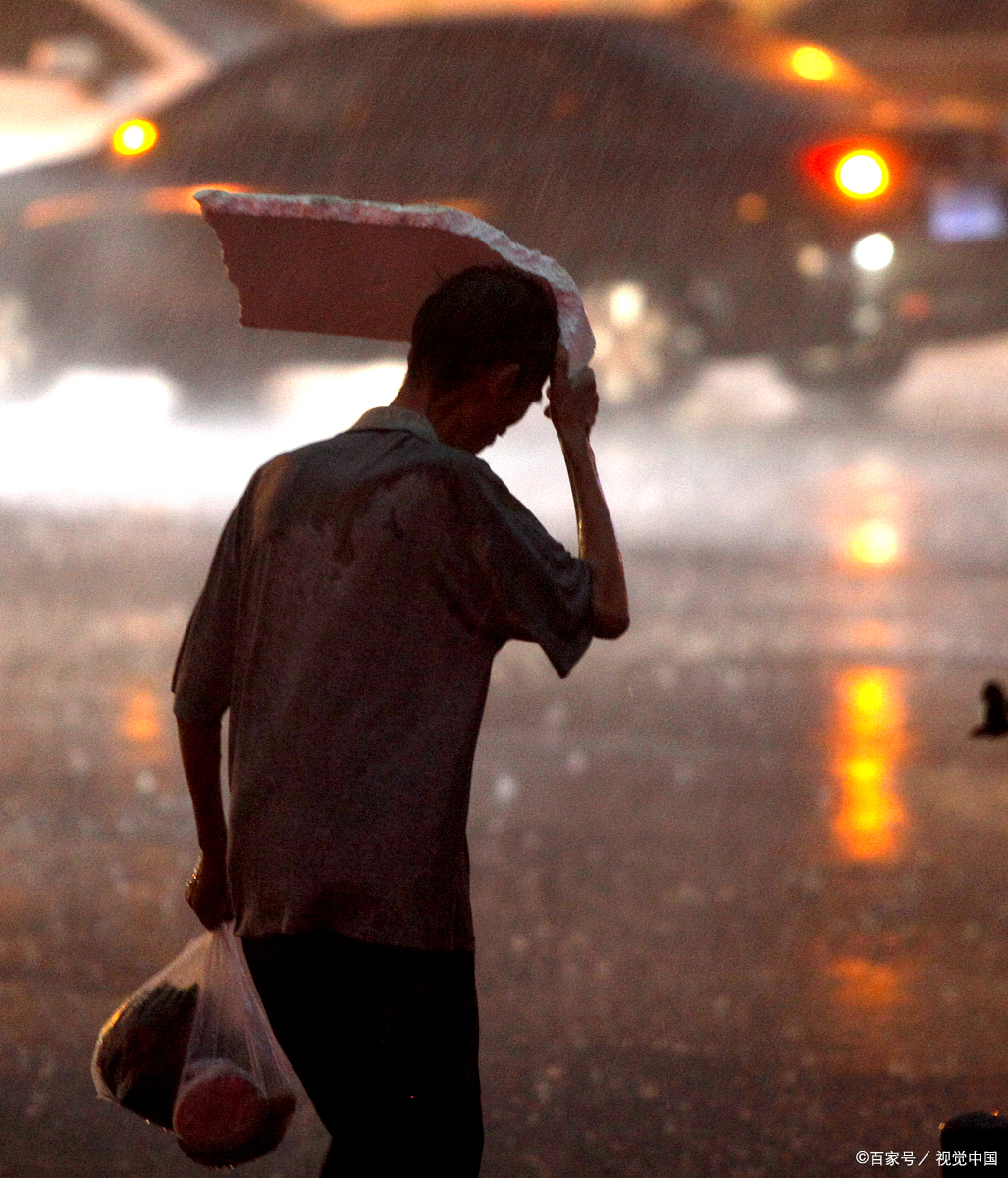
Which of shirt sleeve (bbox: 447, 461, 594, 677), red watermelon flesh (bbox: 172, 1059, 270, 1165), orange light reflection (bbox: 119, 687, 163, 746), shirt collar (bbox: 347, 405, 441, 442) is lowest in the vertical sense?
orange light reflection (bbox: 119, 687, 163, 746)

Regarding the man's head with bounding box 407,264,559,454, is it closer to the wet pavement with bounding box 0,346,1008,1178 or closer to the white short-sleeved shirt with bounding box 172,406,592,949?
the white short-sleeved shirt with bounding box 172,406,592,949

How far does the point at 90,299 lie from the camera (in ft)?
37.3

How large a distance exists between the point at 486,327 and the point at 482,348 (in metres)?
0.03

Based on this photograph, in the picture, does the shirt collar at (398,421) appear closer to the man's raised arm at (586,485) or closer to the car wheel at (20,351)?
the man's raised arm at (586,485)

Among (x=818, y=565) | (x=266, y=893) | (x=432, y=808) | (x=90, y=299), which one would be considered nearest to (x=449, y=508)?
(x=432, y=808)

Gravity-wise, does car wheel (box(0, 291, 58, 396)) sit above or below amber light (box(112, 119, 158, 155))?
below

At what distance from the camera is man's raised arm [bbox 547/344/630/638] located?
2.40 meters

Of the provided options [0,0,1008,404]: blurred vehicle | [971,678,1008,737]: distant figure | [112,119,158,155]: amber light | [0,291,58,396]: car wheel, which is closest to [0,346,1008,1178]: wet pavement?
[971,678,1008,737]: distant figure

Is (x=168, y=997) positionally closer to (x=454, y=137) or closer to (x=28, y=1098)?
(x=28, y=1098)

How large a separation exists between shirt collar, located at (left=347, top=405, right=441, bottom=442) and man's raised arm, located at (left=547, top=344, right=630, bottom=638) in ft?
0.51

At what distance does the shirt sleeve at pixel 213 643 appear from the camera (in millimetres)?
2422

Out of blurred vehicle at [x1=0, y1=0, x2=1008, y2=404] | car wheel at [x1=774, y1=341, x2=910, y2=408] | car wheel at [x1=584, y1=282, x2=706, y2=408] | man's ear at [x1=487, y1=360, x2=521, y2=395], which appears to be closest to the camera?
man's ear at [x1=487, y1=360, x2=521, y2=395]

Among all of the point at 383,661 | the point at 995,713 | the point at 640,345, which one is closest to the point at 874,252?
the point at 640,345

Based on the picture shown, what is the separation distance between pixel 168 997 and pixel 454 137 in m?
8.53
